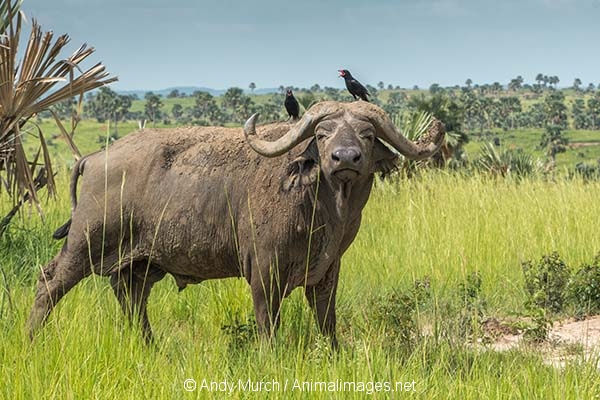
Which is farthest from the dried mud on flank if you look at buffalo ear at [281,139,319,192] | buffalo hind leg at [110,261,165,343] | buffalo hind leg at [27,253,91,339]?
buffalo hind leg at [27,253,91,339]

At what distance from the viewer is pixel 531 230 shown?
9352 mm

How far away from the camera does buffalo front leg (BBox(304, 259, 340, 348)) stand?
504 cm

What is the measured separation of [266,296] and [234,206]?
2.09ft

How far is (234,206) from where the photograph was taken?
4934mm

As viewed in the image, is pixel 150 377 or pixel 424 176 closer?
pixel 150 377

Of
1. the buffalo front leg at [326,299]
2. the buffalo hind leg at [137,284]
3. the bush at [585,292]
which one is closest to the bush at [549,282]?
the bush at [585,292]

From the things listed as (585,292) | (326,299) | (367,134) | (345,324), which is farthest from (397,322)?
(585,292)

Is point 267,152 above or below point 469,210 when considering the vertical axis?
above

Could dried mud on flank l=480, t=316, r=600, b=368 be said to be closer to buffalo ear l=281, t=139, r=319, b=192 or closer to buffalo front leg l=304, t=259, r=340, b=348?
buffalo front leg l=304, t=259, r=340, b=348

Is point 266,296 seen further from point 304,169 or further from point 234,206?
point 304,169

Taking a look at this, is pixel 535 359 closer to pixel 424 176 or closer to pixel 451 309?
pixel 451 309

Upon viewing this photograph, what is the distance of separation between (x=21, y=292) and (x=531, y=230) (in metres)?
5.87

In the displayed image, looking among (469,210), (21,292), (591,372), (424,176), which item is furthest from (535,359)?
(424,176)

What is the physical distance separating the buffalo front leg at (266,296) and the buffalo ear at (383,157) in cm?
85
